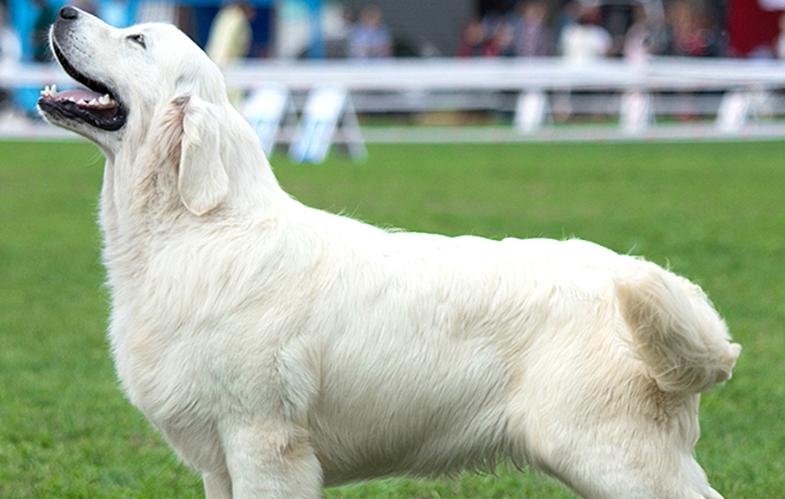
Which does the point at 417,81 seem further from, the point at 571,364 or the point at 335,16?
the point at 571,364

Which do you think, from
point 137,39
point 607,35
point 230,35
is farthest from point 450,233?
point 607,35

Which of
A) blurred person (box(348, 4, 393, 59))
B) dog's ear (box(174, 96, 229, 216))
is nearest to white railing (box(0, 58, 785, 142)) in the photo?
blurred person (box(348, 4, 393, 59))

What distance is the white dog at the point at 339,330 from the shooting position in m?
3.17

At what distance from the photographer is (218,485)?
3.41 m

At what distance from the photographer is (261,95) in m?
18.6

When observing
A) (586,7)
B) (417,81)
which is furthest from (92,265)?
(586,7)

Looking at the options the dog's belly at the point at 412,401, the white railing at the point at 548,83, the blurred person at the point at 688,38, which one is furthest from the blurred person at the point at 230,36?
the dog's belly at the point at 412,401

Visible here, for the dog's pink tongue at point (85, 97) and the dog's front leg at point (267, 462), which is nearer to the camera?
the dog's front leg at point (267, 462)

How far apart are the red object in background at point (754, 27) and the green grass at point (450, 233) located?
31.3 feet

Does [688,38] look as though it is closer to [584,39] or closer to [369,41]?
[584,39]

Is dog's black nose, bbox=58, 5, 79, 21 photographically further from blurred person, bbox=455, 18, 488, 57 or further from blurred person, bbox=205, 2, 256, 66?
blurred person, bbox=455, 18, 488, 57

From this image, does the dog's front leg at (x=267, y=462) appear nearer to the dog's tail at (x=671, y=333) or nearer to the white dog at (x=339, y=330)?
the white dog at (x=339, y=330)

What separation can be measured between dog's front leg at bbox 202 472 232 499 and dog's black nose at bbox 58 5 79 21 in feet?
5.64

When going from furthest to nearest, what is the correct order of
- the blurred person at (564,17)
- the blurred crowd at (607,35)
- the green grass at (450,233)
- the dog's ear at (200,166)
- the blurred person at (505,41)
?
the blurred person at (564,17)
the blurred person at (505,41)
the blurred crowd at (607,35)
the green grass at (450,233)
the dog's ear at (200,166)
